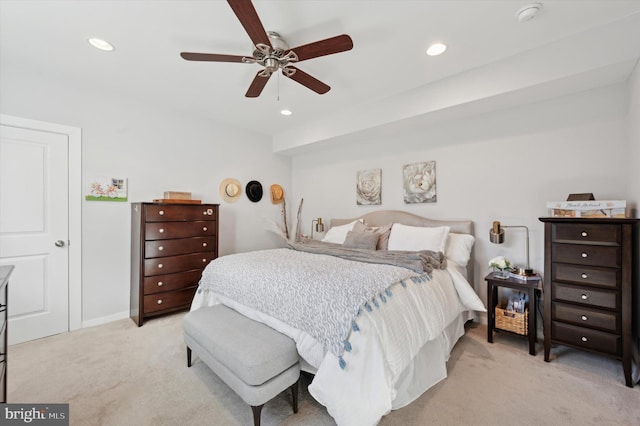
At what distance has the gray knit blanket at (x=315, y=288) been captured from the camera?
154cm

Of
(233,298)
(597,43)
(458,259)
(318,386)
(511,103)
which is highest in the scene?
(597,43)

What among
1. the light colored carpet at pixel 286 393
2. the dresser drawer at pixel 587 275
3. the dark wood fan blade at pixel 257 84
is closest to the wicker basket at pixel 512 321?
the light colored carpet at pixel 286 393

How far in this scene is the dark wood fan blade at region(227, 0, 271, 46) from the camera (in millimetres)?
1418

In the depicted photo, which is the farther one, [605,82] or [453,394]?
[605,82]

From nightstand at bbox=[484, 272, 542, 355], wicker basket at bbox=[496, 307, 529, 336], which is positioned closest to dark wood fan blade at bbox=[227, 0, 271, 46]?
nightstand at bbox=[484, 272, 542, 355]

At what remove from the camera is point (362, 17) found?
1.94 m

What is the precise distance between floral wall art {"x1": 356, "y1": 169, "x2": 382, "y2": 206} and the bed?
1191mm

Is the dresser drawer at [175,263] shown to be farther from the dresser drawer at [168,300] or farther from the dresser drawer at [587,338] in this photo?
the dresser drawer at [587,338]

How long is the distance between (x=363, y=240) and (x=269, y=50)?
7.21 feet

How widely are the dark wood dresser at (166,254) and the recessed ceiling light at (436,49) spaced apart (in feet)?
10.1

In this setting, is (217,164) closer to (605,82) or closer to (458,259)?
(458,259)

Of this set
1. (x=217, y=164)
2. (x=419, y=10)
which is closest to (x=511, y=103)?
(x=419, y=10)

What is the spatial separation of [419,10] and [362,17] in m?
0.40

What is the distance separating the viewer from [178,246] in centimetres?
325
